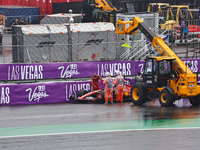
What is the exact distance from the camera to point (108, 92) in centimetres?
2105

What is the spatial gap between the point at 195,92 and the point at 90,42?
7.71 meters

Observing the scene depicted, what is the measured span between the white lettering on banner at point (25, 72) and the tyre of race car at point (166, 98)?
6.56m

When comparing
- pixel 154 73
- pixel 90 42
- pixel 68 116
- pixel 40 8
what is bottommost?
pixel 68 116

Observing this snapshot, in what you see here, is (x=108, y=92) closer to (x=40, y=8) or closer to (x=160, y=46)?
(x=160, y=46)

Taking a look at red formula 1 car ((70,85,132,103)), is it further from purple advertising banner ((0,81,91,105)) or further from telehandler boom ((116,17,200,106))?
telehandler boom ((116,17,200,106))

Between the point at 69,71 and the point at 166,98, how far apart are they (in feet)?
19.7

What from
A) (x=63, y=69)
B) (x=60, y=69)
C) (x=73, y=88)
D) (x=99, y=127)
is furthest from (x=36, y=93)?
Result: (x=99, y=127)

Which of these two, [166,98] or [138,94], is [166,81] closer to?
[166,98]

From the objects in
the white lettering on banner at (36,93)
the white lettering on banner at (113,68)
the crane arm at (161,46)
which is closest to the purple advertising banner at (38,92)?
the white lettering on banner at (36,93)

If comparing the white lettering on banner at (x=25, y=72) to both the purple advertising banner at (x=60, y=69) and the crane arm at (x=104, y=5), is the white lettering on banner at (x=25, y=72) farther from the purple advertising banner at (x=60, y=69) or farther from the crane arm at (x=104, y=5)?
the crane arm at (x=104, y=5)

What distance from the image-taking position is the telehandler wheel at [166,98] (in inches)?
747

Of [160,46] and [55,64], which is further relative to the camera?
[55,64]

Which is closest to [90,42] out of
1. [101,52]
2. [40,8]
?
[101,52]

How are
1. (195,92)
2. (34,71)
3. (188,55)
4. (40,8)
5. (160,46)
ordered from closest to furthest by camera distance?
(195,92), (160,46), (34,71), (188,55), (40,8)
